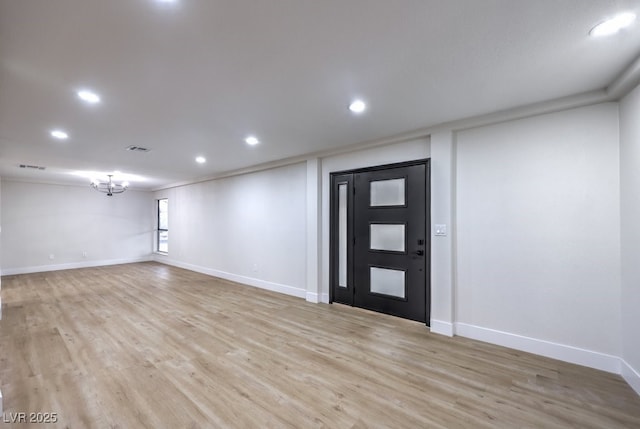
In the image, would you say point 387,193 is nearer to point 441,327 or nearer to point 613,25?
point 441,327

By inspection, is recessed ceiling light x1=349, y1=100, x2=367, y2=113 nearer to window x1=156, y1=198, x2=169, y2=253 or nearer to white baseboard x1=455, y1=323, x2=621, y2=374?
white baseboard x1=455, y1=323, x2=621, y2=374

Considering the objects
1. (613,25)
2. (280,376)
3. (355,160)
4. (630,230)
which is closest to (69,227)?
(355,160)

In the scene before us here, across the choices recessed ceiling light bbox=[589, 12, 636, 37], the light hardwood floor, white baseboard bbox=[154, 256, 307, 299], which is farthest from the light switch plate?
white baseboard bbox=[154, 256, 307, 299]

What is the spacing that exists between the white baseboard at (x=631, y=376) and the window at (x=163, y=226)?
10600mm

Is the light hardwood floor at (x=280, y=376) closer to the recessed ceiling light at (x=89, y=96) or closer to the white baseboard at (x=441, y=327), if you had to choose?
the white baseboard at (x=441, y=327)

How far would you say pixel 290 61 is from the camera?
6.97 feet

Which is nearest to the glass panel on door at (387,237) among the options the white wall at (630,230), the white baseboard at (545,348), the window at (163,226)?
the white baseboard at (545,348)

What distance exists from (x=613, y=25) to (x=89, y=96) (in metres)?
4.08

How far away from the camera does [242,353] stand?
301 centimetres

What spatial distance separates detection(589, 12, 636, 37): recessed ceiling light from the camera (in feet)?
5.41

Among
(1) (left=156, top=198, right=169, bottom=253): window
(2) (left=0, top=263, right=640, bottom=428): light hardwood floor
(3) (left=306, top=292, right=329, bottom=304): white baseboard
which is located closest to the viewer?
(2) (left=0, top=263, right=640, bottom=428): light hardwood floor

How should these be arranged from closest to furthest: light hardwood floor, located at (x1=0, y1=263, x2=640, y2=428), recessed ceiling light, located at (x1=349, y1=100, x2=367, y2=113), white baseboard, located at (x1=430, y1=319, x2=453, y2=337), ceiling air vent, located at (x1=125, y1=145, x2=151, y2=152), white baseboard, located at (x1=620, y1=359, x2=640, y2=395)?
light hardwood floor, located at (x1=0, y1=263, x2=640, y2=428)
white baseboard, located at (x1=620, y1=359, x2=640, y2=395)
recessed ceiling light, located at (x1=349, y1=100, x2=367, y2=113)
white baseboard, located at (x1=430, y1=319, x2=453, y2=337)
ceiling air vent, located at (x1=125, y1=145, x2=151, y2=152)

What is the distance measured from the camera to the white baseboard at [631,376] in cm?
230

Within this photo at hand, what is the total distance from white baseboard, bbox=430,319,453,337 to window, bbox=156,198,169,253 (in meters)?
8.95
